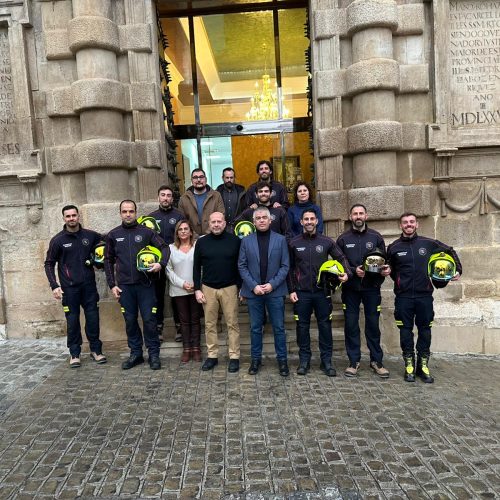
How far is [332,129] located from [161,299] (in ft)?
12.4

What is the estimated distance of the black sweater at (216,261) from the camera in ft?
18.4

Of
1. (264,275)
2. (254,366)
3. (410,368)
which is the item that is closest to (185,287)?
(264,275)

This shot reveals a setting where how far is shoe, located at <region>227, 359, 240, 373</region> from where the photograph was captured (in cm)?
564

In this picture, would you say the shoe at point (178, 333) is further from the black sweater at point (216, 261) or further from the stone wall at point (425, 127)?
the stone wall at point (425, 127)

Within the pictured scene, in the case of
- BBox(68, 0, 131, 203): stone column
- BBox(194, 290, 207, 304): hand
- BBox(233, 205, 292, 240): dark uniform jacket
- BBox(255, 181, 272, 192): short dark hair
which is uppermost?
BBox(68, 0, 131, 203): stone column

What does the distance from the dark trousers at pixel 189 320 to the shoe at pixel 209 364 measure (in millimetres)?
361

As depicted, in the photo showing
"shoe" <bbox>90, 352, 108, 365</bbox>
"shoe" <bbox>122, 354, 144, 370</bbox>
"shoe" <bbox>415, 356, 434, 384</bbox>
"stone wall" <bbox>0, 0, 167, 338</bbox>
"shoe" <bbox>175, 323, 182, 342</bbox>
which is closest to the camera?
"shoe" <bbox>415, 356, 434, 384</bbox>

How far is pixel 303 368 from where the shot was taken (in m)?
5.50

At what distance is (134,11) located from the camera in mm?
7020

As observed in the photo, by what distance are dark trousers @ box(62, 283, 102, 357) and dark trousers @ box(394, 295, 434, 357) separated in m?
4.08

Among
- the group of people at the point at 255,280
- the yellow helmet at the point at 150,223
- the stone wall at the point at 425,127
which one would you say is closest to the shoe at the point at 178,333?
the group of people at the point at 255,280

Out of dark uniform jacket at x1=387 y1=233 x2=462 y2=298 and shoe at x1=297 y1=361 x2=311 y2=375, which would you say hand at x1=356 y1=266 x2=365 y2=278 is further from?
shoe at x1=297 y1=361 x2=311 y2=375

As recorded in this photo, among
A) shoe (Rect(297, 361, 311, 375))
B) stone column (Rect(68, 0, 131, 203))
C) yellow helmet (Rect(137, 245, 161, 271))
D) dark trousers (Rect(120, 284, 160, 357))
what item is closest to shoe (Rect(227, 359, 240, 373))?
shoe (Rect(297, 361, 311, 375))

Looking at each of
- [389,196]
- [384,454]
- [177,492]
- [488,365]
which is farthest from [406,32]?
[177,492]
